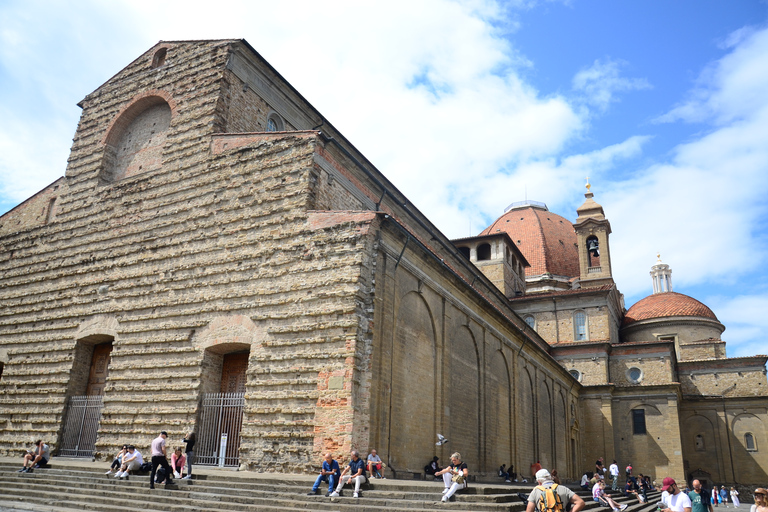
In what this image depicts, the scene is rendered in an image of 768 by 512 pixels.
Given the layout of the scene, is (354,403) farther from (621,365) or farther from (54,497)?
(621,365)

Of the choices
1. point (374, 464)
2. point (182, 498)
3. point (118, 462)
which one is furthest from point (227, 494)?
point (118, 462)

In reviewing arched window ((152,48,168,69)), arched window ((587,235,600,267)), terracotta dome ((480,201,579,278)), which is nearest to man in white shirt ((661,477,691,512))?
arched window ((152,48,168,69))

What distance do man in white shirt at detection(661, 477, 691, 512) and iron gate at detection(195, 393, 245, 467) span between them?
9841mm

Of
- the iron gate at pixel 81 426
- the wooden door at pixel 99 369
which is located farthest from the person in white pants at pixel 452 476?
the wooden door at pixel 99 369

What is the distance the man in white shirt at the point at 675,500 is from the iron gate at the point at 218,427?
9841mm

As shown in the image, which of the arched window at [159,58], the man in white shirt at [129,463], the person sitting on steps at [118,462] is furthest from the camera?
the arched window at [159,58]

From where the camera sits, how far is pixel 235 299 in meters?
15.4

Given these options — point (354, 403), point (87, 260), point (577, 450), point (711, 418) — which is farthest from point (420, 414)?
point (711, 418)

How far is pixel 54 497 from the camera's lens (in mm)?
12344

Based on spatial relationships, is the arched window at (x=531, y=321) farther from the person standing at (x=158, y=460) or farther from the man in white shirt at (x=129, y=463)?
the person standing at (x=158, y=460)

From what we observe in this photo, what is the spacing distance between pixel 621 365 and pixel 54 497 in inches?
1315

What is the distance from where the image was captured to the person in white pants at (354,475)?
1081cm

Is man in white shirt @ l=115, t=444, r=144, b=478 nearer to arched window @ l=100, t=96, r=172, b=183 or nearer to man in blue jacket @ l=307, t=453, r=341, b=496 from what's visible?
man in blue jacket @ l=307, t=453, r=341, b=496

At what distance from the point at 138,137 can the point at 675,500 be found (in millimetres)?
18728
